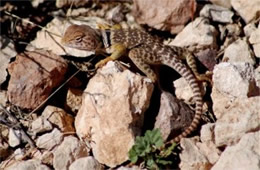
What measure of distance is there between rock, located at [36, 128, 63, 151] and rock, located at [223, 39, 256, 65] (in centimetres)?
216

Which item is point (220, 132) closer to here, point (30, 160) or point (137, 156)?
point (137, 156)

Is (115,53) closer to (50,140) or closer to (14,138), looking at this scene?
(50,140)

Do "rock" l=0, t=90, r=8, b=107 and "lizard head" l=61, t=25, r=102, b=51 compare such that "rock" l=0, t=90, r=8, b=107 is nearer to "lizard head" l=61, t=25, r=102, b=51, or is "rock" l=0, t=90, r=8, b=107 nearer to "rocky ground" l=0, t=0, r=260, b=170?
"rocky ground" l=0, t=0, r=260, b=170

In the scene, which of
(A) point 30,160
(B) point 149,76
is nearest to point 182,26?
(B) point 149,76

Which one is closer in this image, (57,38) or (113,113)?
(113,113)

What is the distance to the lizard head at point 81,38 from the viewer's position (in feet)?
21.7

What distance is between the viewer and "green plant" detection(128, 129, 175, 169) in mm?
5324

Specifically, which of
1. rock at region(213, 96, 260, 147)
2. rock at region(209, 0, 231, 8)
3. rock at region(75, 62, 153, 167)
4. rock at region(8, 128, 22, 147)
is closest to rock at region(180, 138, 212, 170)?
rock at region(213, 96, 260, 147)

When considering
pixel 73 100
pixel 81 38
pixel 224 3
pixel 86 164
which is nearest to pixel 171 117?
pixel 86 164

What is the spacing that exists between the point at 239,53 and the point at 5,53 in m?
2.89

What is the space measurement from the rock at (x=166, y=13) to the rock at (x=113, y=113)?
1.18 m

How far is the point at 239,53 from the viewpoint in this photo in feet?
20.6

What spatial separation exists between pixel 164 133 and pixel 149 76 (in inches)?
35.4

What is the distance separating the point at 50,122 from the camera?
19.9 ft
